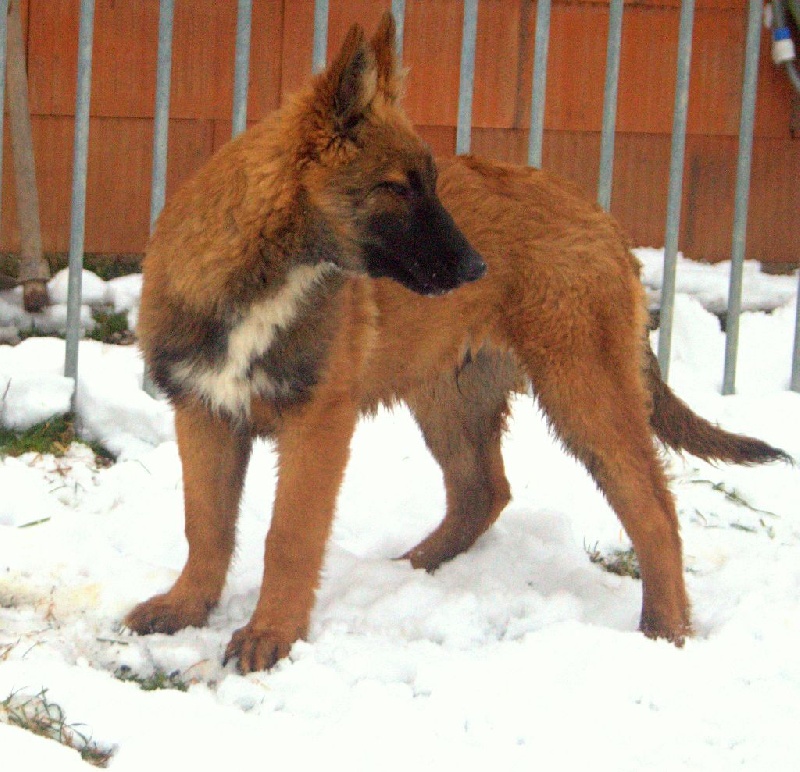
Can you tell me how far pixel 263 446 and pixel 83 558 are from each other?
153 centimetres

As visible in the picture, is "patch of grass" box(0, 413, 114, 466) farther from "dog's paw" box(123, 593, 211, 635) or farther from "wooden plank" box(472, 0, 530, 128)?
"wooden plank" box(472, 0, 530, 128)

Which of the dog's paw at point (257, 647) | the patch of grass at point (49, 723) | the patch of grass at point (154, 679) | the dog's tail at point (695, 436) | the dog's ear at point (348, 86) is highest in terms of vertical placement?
the dog's ear at point (348, 86)

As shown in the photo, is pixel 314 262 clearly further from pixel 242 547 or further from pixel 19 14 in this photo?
pixel 19 14

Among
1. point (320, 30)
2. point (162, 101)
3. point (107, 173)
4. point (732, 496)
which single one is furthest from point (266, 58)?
point (732, 496)

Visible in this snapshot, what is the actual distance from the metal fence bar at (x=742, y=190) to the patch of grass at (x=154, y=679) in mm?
3097

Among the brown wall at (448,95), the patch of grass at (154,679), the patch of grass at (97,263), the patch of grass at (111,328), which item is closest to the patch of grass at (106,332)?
the patch of grass at (111,328)

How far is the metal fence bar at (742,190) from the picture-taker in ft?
17.3

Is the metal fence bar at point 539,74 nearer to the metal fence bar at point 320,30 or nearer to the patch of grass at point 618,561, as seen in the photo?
the metal fence bar at point 320,30

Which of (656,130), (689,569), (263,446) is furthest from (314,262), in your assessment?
(656,130)

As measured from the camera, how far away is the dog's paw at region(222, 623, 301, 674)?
3088 mm

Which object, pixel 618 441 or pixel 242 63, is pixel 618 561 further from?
pixel 242 63

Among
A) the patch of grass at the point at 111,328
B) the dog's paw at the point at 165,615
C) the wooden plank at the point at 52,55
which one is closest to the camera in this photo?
the dog's paw at the point at 165,615

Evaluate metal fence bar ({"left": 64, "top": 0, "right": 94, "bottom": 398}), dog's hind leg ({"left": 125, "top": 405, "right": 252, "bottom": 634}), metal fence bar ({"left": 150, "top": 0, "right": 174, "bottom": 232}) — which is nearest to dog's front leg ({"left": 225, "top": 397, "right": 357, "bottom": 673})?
dog's hind leg ({"left": 125, "top": 405, "right": 252, "bottom": 634})

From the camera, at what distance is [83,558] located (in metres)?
3.67
